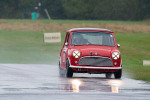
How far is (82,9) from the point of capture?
129 metres

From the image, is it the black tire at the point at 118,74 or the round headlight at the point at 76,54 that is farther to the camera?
the black tire at the point at 118,74

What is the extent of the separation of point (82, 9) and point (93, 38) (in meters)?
109

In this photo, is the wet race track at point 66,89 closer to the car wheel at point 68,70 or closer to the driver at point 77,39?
the car wheel at point 68,70

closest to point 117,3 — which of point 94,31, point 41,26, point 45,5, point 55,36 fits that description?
point 45,5

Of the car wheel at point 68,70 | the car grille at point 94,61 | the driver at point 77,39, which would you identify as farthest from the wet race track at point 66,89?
the driver at point 77,39

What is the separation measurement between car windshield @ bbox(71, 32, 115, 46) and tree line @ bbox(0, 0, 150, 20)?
102033 mm

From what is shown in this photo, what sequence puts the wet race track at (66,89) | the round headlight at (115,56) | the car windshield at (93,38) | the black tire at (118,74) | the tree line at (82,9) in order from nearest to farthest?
1. the wet race track at (66,89)
2. the round headlight at (115,56)
3. the black tire at (118,74)
4. the car windshield at (93,38)
5. the tree line at (82,9)

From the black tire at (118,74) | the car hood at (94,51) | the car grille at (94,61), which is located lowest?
the black tire at (118,74)

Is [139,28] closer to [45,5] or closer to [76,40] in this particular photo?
[76,40]

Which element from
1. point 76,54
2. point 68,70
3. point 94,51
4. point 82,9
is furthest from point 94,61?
point 82,9

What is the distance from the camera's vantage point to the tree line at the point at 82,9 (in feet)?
411

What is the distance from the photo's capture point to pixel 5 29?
226ft

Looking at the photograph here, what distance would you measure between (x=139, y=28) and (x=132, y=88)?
56877mm

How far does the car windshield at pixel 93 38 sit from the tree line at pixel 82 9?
335ft
